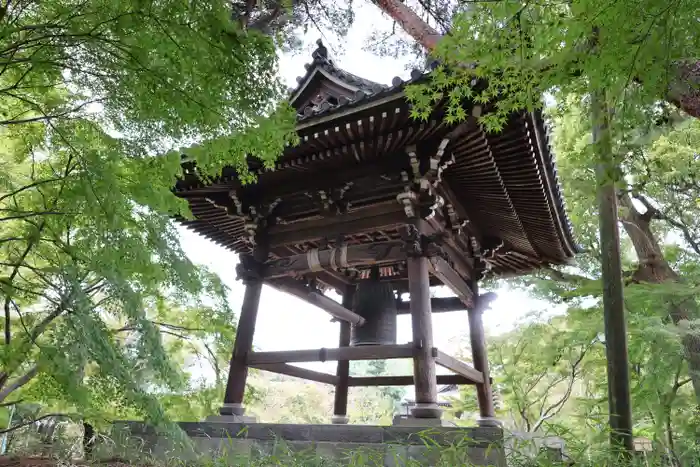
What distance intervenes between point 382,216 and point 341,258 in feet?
2.38

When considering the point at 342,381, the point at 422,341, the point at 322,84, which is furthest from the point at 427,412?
the point at 322,84

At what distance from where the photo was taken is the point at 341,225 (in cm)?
576

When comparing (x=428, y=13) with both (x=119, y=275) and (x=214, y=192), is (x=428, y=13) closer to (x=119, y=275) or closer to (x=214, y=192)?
(x=214, y=192)

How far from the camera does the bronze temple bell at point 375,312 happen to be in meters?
6.38

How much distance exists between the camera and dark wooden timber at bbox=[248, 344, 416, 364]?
479 cm

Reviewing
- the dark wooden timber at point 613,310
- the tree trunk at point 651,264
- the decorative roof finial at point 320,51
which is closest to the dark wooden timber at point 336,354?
the dark wooden timber at point 613,310

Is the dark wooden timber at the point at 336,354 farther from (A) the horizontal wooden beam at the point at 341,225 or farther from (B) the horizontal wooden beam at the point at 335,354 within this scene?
(A) the horizontal wooden beam at the point at 341,225

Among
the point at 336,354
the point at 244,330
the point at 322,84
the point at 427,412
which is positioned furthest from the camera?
the point at 322,84

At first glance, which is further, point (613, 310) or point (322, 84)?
point (322, 84)

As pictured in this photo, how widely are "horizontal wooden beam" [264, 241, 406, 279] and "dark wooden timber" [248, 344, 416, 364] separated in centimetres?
103

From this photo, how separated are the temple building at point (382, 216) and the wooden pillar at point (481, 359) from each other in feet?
0.07

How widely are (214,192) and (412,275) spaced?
304 cm

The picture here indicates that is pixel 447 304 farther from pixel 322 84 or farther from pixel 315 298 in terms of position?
pixel 322 84

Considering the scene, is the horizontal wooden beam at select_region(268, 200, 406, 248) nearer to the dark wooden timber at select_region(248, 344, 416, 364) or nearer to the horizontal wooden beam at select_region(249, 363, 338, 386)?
the dark wooden timber at select_region(248, 344, 416, 364)
